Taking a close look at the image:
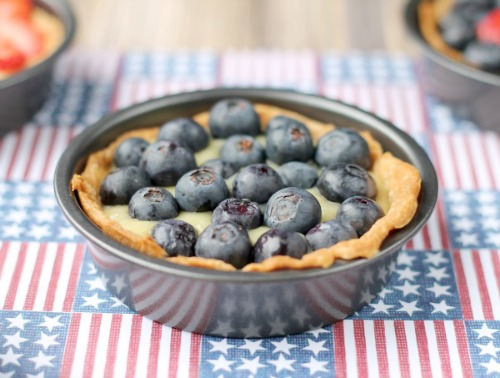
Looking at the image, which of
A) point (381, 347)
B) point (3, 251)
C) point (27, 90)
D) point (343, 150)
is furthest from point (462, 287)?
point (27, 90)

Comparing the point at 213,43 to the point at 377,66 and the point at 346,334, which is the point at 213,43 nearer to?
the point at 377,66

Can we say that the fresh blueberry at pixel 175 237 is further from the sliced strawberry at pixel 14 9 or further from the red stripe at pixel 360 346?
the sliced strawberry at pixel 14 9

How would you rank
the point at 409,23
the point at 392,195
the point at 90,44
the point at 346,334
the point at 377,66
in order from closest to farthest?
the point at 346,334, the point at 392,195, the point at 409,23, the point at 377,66, the point at 90,44

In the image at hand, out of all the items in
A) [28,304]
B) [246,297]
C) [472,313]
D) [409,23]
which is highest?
[409,23]

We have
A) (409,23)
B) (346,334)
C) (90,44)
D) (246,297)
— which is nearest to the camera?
(246,297)

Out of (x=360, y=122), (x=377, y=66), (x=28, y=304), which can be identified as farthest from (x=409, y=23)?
(x=28, y=304)

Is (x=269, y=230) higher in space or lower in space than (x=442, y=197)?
higher

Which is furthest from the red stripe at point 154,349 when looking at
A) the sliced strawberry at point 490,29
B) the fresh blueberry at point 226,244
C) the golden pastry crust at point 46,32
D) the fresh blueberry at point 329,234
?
the sliced strawberry at point 490,29

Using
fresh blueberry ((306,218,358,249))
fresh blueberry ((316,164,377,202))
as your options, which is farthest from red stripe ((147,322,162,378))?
fresh blueberry ((316,164,377,202))
